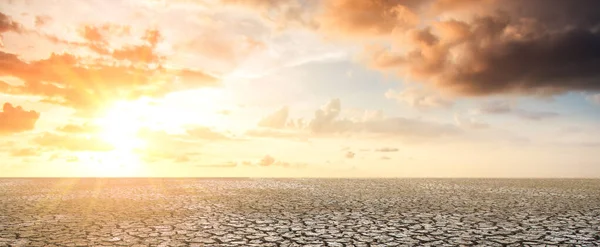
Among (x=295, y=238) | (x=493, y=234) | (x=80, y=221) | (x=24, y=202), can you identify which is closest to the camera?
(x=295, y=238)

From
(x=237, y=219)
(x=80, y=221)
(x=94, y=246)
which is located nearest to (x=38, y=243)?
(x=94, y=246)

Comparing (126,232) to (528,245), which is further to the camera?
(126,232)

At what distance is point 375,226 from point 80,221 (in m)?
7.38

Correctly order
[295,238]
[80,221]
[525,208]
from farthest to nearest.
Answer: [525,208], [80,221], [295,238]

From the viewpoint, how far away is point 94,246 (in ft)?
27.9

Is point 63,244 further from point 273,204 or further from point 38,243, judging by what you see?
point 273,204

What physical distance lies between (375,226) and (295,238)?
2.43 meters

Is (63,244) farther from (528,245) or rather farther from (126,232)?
(528,245)

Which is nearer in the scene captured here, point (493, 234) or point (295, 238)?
point (295, 238)

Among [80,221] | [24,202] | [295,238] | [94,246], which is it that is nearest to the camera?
[94,246]

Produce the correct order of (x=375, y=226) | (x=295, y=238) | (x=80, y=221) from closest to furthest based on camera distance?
(x=295, y=238)
(x=375, y=226)
(x=80, y=221)

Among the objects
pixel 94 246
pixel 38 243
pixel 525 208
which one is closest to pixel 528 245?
pixel 525 208

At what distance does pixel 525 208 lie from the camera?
14.8m

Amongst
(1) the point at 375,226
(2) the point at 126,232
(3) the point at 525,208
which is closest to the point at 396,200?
(3) the point at 525,208
